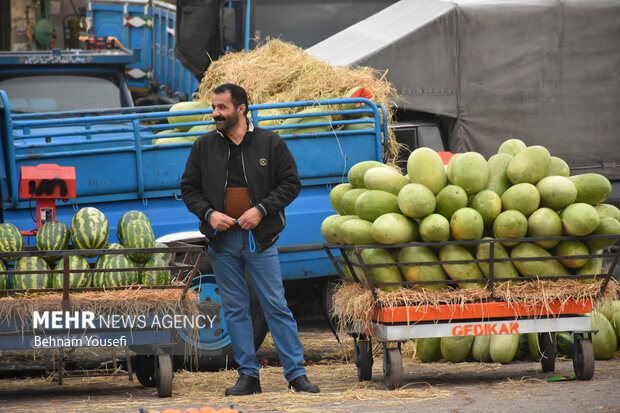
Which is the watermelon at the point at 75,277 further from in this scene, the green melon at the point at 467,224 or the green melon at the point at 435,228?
the green melon at the point at 467,224

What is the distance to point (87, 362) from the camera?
823 cm

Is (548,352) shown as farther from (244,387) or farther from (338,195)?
(244,387)

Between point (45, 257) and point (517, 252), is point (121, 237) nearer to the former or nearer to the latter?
point (45, 257)

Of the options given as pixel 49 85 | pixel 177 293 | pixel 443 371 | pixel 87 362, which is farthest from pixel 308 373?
pixel 49 85

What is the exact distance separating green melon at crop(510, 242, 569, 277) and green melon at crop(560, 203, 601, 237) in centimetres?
24

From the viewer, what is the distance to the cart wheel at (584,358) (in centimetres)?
653

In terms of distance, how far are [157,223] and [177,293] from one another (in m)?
1.15

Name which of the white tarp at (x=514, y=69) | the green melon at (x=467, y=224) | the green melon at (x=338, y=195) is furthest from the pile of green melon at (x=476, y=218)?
the white tarp at (x=514, y=69)

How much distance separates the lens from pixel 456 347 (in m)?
7.63

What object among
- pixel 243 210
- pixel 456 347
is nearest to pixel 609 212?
pixel 456 347

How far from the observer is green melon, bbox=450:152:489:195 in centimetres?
649

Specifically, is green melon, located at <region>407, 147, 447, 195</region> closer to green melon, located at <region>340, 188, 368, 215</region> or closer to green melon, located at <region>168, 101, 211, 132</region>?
green melon, located at <region>340, 188, 368, 215</region>

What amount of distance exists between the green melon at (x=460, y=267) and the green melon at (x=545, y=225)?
0.47 m

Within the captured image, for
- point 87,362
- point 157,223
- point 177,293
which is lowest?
point 87,362
